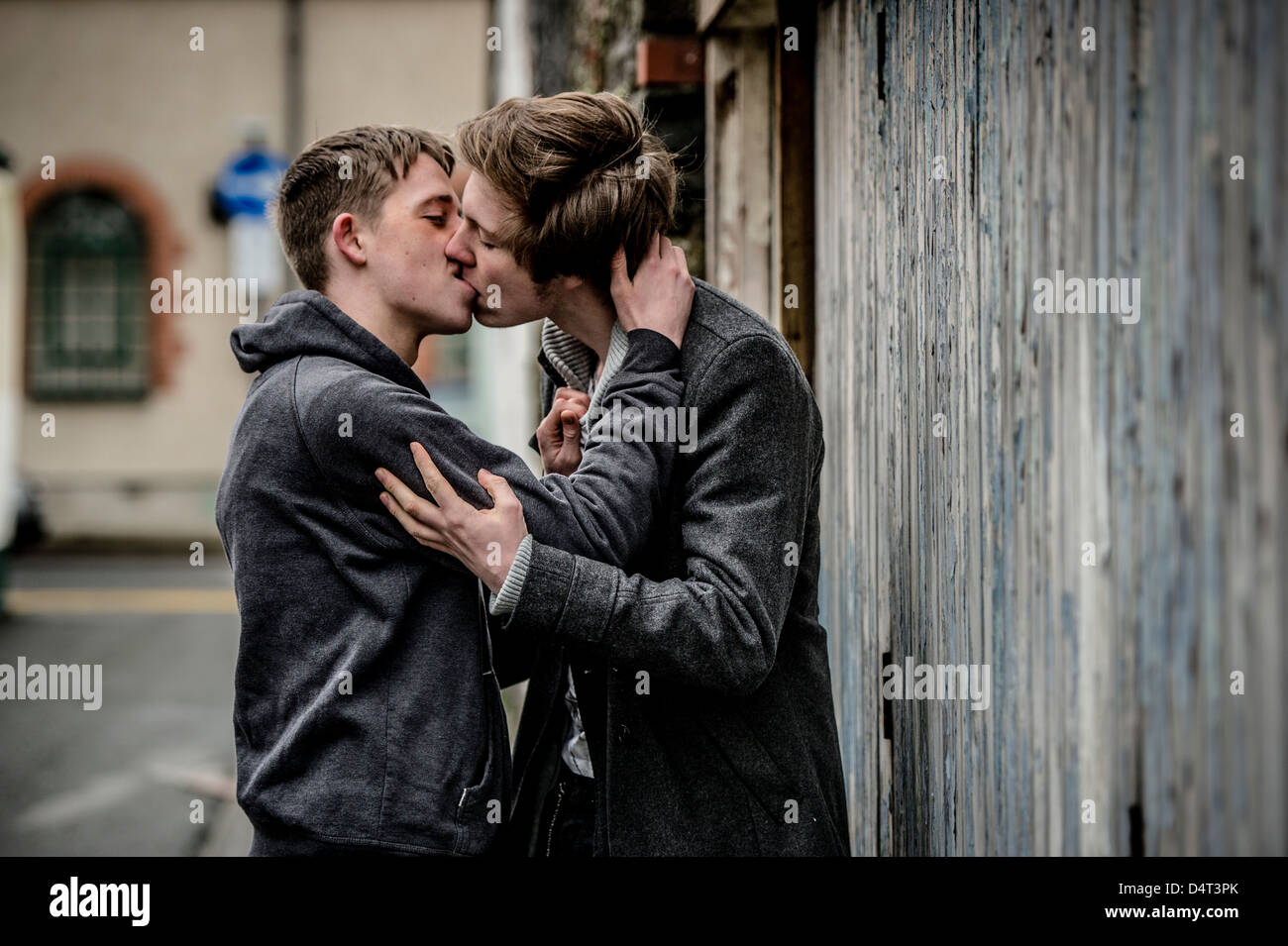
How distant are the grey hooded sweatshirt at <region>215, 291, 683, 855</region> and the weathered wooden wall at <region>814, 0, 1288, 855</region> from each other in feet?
1.87

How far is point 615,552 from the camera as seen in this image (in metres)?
2.04

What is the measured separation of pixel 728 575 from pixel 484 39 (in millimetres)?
13615

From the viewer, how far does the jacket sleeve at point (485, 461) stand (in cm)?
203

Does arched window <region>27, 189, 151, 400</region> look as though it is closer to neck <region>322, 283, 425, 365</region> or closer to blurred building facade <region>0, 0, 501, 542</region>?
blurred building facade <region>0, 0, 501, 542</region>

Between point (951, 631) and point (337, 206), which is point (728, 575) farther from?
point (337, 206)

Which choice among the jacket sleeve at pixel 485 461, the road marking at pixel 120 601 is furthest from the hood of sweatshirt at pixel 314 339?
the road marking at pixel 120 601

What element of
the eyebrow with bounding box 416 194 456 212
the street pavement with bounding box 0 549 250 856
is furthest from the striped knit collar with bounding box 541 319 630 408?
the street pavement with bounding box 0 549 250 856

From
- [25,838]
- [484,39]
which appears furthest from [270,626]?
[484,39]

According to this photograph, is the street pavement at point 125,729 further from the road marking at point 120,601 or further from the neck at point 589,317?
the neck at point 589,317

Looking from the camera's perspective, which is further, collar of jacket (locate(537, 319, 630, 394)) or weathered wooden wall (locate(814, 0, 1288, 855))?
collar of jacket (locate(537, 319, 630, 394))

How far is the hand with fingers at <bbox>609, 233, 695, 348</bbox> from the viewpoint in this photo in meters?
2.15

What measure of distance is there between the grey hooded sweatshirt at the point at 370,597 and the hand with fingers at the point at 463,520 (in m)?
0.03

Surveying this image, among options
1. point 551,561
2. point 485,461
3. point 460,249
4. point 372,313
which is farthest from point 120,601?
point 551,561

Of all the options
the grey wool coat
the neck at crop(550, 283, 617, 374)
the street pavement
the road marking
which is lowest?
the street pavement
